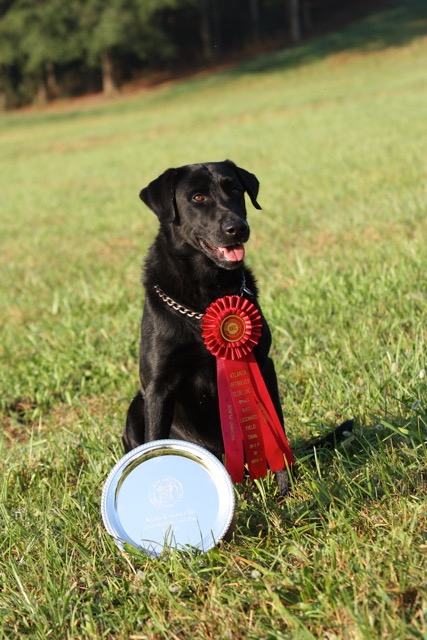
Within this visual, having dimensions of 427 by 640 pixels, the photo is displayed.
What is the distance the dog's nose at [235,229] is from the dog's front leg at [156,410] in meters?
0.68

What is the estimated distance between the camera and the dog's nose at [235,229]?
2834 mm

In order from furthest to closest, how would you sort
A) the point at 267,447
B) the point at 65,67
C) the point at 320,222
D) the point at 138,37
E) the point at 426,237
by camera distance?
the point at 65,67 < the point at 138,37 < the point at 320,222 < the point at 426,237 < the point at 267,447

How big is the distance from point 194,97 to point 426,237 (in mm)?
35351

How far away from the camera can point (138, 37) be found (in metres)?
44.8

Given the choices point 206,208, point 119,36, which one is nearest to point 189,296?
point 206,208

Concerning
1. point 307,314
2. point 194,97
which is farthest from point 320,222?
point 194,97

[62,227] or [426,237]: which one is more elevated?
[426,237]

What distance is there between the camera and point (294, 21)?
5091cm

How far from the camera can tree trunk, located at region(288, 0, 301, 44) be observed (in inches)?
1985

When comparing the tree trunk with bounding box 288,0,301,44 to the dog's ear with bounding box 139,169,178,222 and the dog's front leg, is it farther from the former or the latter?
the dog's front leg

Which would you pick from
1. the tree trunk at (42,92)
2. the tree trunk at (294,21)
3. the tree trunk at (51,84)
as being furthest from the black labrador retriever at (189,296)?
the tree trunk at (294,21)

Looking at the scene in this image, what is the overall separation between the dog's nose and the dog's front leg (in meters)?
0.68

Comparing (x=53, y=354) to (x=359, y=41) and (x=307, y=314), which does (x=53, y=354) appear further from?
(x=359, y=41)

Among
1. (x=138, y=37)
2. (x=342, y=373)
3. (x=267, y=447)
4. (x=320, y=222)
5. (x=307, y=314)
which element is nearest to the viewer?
(x=267, y=447)
